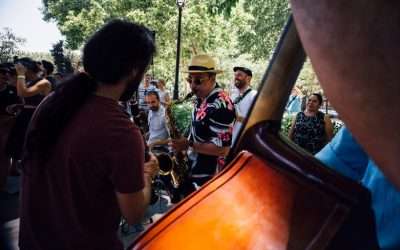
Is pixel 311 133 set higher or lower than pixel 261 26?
lower

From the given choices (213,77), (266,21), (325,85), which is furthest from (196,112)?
(266,21)

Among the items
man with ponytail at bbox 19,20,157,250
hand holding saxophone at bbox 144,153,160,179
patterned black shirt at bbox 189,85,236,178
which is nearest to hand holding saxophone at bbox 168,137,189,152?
→ patterned black shirt at bbox 189,85,236,178

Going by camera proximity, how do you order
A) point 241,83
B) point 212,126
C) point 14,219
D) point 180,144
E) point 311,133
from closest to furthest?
1. point 212,126
2. point 180,144
3. point 14,219
4. point 311,133
5. point 241,83

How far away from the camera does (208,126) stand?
430cm

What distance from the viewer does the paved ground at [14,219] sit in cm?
418

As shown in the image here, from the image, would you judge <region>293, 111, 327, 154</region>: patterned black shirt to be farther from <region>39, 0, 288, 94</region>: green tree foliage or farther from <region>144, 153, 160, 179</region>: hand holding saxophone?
<region>39, 0, 288, 94</region>: green tree foliage

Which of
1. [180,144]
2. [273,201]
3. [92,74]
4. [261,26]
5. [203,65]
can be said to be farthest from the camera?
[261,26]

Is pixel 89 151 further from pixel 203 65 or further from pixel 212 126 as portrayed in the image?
pixel 203 65

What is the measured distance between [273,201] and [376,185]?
0.16m

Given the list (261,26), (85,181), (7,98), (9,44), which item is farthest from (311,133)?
(9,44)

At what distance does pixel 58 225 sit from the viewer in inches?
66.9

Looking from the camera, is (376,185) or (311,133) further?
(311,133)

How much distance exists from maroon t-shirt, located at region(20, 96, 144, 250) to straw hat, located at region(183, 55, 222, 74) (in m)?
2.99

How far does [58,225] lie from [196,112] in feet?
9.48
